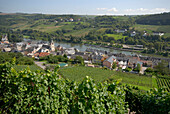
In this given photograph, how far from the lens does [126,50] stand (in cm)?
5756

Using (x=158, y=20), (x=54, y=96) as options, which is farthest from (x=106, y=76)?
(x=158, y=20)

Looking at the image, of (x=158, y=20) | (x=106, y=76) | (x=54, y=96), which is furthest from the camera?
(x=158, y=20)

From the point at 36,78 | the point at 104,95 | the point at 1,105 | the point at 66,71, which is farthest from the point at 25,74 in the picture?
the point at 66,71

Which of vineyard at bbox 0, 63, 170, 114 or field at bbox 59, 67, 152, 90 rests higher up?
vineyard at bbox 0, 63, 170, 114

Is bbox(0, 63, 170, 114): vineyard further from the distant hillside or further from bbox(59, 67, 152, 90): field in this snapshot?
the distant hillside

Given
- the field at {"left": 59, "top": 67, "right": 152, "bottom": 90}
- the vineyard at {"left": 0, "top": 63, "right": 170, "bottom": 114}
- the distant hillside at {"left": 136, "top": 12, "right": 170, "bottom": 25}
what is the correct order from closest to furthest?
the vineyard at {"left": 0, "top": 63, "right": 170, "bottom": 114}, the field at {"left": 59, "top": 67, "right": 152, "bottom": 90}, the distant hillside at {"left": 136, "top": 12, "right": 170, "bottom": 25}

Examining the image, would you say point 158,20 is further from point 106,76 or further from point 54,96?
point 54,96

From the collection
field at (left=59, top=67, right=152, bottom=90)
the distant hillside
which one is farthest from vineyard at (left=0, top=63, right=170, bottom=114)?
the distant hillside

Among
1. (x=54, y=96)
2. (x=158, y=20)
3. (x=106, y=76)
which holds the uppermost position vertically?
(x=158, y=20)

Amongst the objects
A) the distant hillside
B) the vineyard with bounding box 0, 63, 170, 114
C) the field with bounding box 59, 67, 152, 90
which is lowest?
the field with bounding box 59, 67, 152, 90

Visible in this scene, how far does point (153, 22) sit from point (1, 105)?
107231mm

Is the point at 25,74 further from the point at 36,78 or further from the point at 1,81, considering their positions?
the point at 1,81

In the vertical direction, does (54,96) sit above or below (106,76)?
above

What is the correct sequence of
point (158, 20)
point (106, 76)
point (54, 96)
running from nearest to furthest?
point (54, 96)
point (106, 76)
point (158, 20)
